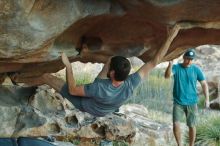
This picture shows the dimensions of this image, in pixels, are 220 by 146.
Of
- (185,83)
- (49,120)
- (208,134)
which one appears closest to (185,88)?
(185,83)

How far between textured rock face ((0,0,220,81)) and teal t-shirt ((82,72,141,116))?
1.95ft

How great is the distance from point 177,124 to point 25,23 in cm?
402

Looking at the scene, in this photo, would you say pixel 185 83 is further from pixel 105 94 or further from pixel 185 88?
pixel 105 94

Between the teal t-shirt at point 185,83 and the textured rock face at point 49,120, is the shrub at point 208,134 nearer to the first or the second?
the textured rock face at point 49,120

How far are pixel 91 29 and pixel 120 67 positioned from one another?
121cm

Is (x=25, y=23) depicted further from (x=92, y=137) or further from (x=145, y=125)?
(x=145, y=125)

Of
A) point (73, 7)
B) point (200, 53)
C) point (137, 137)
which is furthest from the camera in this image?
point (200, 53)

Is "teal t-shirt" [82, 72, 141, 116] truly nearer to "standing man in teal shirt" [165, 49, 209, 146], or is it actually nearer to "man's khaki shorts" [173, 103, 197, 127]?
"standing man in teal shirt" [165, 49, 209, 146]

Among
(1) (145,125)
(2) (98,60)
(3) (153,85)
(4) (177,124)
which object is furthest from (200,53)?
(2) (98,60)

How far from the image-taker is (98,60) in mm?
6977

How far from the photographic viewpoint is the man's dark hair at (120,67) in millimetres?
5242

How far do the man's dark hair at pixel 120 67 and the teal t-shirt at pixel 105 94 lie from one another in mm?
180

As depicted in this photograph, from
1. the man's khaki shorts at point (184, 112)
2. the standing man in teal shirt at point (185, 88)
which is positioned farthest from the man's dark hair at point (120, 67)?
the man's khaki shorts at point (184, 112)

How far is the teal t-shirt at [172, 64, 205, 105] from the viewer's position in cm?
809
